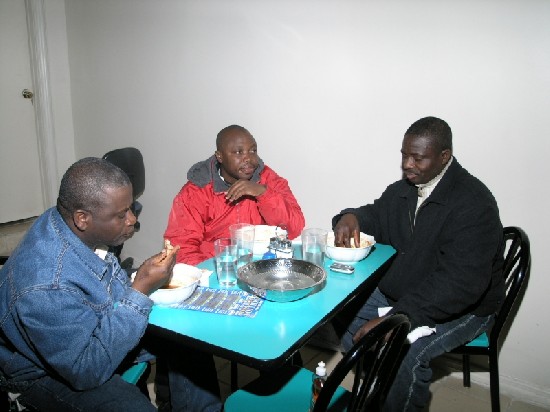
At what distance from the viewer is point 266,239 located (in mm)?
2037

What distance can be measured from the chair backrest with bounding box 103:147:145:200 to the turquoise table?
1.51 m

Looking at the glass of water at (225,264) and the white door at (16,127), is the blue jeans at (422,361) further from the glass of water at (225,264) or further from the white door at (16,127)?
the white door at (16,127)

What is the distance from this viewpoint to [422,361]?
5.88ft

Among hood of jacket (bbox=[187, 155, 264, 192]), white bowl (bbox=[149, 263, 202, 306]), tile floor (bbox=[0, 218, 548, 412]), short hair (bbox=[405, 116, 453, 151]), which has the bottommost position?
tile floor (bbox=[0, 218, 548, 412])

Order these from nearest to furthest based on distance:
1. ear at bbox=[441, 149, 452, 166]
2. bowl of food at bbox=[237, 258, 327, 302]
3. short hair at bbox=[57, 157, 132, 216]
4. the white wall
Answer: short hair at bbox=[57, 157, 132, 216] < bowl of food at bbox=[237, 258, 327, 302] < ear at bbox=[441, 149, 452, 166] < the white wall

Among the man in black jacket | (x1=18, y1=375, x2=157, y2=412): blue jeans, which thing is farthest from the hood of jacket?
(x1=18, y1=375, x2=157, y2=412): blue jeans

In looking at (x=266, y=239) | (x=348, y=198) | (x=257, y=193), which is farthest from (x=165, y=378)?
(x=348, y=198)

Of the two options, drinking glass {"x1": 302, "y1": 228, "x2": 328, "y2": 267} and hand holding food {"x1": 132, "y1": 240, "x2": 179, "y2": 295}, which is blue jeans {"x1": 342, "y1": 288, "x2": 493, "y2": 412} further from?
hand holding food {"x1": 132, "y1": 240, "x2": 179, "y2": 295}

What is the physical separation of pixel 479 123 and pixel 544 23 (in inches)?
20.5

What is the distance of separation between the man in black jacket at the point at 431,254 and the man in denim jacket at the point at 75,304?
87 cm

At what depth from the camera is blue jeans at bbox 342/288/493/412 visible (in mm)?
1766

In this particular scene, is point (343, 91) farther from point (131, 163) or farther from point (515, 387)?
point (515, 387)

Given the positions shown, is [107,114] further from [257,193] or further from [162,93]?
[257,193]

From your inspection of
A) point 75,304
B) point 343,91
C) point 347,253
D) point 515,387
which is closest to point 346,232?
point 347,253
